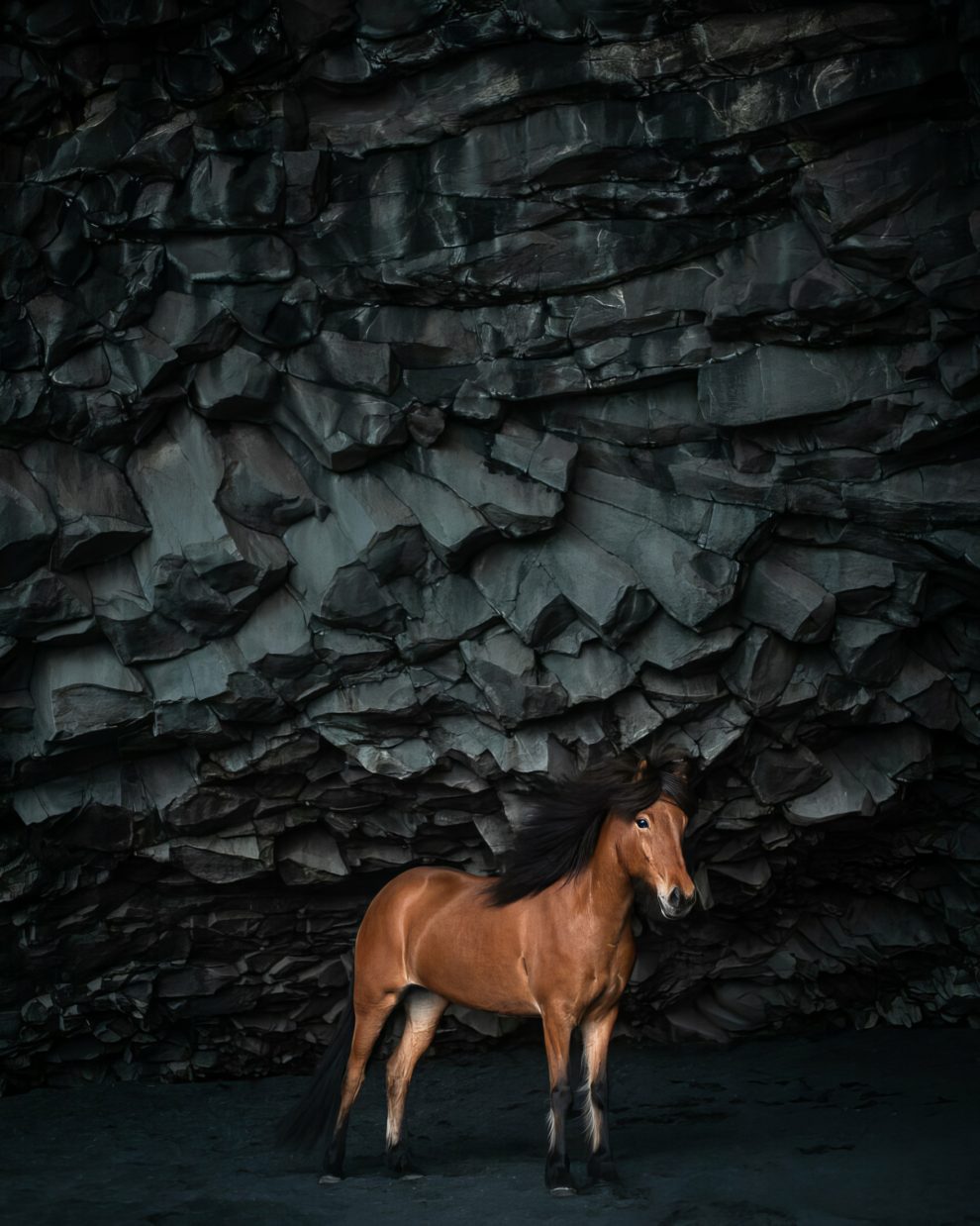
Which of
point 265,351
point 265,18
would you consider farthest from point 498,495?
point 265,18

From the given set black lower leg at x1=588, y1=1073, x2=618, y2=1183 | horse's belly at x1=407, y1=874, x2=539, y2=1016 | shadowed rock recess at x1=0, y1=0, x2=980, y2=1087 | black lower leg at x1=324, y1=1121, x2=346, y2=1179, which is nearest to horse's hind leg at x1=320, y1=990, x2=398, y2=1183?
black lower leg at x1=324, y1=1121, x2=346, y2=1179

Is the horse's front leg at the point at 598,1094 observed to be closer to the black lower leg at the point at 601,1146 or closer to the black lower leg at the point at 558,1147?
the black lower leg at the point at 601,1146

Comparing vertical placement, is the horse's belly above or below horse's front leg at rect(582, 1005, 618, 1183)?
above

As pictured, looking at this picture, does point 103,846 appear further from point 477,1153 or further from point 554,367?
point 554,367

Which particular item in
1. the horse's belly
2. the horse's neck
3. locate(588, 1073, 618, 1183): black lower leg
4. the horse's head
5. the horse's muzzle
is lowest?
locate(588, 1073, 618, 1183): black lower leg

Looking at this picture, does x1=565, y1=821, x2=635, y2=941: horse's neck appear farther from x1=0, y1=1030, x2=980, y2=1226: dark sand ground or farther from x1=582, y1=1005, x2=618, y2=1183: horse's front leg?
x1=0, y1=1030, x2=980, y2=1226: dark sand ground

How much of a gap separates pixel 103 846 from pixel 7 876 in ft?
2.01

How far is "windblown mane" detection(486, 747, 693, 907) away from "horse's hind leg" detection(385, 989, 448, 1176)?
0.72m

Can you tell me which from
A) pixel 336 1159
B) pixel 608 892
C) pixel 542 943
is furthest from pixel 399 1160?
pixel 608 892

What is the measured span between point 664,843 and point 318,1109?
2322 millimetres

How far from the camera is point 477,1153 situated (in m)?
6.32

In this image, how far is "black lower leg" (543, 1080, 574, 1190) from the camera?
17.3ft

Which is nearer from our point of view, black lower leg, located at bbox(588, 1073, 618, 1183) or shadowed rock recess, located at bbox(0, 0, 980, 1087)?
black lower leg, located at bbox(588, 1073, 618, 1183)

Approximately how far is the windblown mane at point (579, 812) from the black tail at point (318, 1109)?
118 centimetres
